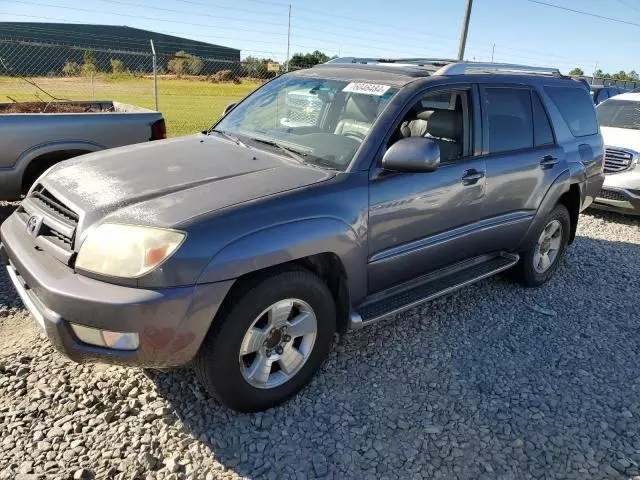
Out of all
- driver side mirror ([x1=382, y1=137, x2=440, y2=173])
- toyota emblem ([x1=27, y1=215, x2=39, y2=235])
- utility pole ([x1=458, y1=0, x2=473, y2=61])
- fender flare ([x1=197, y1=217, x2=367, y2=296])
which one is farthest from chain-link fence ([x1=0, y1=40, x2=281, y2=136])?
fender flare ([x1=197, y1=217, x2=367, y2=296])

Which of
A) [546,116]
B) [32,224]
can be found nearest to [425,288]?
[546,116]

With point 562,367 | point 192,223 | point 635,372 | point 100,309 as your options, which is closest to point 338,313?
point 192,223

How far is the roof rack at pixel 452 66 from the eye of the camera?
380 centimetres

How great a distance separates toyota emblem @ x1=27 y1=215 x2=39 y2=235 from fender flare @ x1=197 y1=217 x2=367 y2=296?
3.84 feet

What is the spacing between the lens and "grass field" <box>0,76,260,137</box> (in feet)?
44.4

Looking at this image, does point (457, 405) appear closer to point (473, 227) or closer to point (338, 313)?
point (338, 313)

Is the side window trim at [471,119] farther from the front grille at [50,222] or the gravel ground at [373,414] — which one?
the front grille at [50,222]

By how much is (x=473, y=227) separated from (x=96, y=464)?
114 inches

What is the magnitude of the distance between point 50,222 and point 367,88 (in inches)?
84.2

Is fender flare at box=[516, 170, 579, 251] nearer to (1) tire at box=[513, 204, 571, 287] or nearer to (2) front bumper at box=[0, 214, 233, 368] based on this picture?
(1) tire at box=[513, 204, 571, 287]

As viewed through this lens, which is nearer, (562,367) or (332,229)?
(332,229)

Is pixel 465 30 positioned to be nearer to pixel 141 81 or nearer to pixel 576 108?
pixel 576 108

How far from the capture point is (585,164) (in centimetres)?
494

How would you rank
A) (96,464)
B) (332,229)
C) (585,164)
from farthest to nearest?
(585,164) < (332,229) < (96,464)
